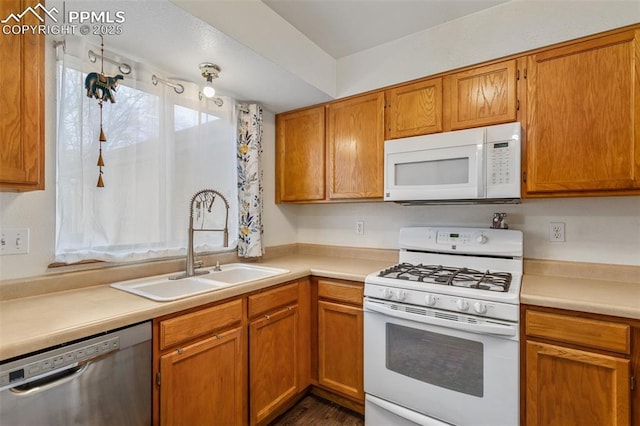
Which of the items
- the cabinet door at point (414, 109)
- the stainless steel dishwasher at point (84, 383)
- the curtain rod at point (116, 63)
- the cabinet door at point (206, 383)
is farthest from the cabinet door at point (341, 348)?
the curtain rod at point (116, 63)

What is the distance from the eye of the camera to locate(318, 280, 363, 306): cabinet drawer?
1.88 m

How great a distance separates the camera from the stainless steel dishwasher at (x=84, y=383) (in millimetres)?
909

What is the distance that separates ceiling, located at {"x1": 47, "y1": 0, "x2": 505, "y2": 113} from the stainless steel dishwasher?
1.33 m

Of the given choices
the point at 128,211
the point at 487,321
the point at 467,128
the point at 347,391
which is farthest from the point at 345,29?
the point at 347,391

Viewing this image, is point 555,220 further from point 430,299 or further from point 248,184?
point 248,184

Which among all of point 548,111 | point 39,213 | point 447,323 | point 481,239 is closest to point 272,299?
point 447,323

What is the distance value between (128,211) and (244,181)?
834mm

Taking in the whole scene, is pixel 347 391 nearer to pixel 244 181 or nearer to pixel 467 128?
pixel 244 181

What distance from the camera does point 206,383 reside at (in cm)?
143

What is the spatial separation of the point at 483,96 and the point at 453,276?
3.46 ft

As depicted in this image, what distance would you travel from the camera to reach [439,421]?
5.03ft

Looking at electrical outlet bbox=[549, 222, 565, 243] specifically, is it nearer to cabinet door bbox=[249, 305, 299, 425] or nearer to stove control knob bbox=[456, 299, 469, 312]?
stove control knob bbox=[456, 299, 469, 312]

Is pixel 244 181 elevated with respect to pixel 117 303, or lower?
elevated

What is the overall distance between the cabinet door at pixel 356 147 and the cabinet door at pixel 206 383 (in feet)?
4.11
